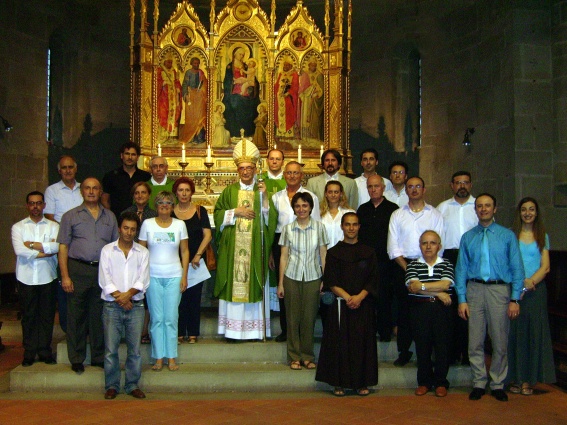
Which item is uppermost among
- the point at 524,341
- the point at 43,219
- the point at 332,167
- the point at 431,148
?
the point at 431,148

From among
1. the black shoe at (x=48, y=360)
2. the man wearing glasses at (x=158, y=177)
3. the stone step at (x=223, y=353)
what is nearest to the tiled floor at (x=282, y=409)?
the black shoe at (x=48, y=360)

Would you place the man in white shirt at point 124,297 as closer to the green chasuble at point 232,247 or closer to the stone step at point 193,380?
the stone step at point 193,380

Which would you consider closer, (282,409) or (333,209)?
(282,409)

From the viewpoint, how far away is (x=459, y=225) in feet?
23.1

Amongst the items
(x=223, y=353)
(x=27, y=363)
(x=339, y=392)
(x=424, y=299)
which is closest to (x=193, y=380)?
(x=223, y=353)

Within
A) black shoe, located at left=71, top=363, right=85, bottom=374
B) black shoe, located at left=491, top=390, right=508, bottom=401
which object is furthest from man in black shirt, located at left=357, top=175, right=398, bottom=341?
black shoe, located at left=71, top=363, right=85, bottom=374

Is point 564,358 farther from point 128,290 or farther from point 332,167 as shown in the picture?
point 128,290

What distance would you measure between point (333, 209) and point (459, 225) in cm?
123

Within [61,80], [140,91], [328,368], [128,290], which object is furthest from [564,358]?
[61,80]

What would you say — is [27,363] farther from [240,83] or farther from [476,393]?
[240,83]

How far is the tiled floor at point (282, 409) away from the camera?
18.4 feet

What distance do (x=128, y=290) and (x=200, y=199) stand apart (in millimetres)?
3917

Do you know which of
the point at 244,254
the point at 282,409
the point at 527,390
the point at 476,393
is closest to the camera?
the point at 282,409

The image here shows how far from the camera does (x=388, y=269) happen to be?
7094 millimetres
